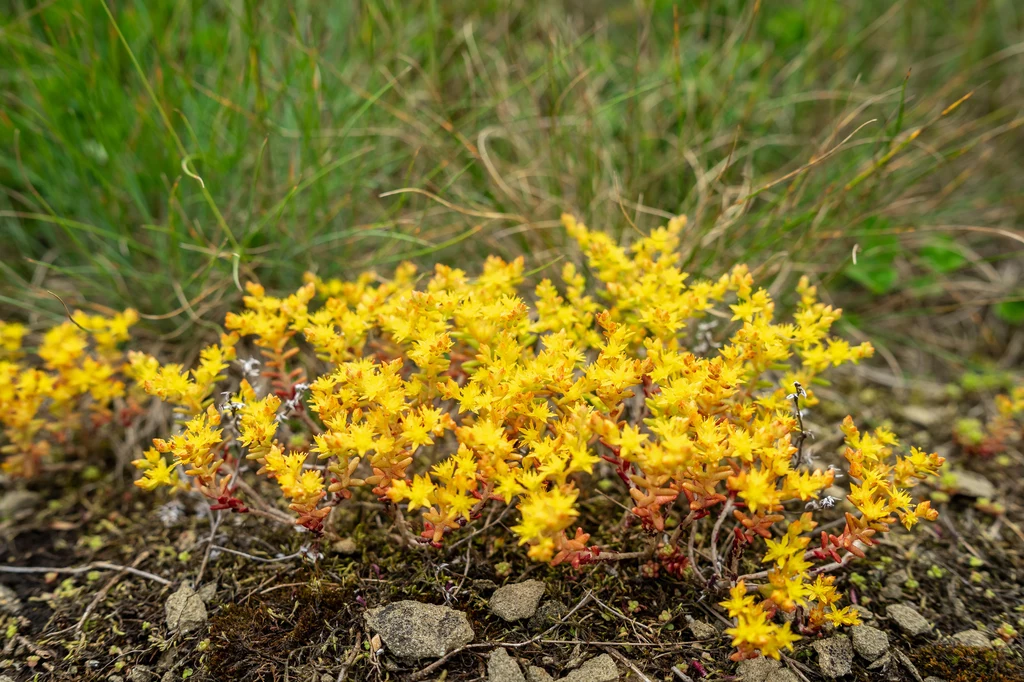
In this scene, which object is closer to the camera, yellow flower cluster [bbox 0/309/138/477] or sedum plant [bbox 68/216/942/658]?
sedum plant [bbox 68/216/942/658]

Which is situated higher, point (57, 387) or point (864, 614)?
point (57, 387)

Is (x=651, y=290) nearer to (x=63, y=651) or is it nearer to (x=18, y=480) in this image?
(x=63, y=651)

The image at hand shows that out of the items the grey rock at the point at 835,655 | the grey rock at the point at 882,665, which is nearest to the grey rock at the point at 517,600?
the grey rock at the point at 835,655

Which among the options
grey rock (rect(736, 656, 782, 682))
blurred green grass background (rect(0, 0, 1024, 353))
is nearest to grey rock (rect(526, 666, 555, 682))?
grey rock (rect(736, 656, 782, 682))

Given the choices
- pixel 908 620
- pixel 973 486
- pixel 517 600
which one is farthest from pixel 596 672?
pixel 973 486

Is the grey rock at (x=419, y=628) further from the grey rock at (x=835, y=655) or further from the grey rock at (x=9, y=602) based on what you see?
the grey rock at (x=9, y=602)

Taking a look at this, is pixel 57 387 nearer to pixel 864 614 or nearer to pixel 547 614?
pixel 547 614

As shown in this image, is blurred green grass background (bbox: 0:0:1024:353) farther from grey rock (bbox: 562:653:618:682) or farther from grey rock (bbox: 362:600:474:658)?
grey rock (bbox: 562:653:618:682)
